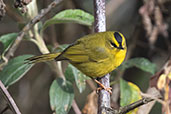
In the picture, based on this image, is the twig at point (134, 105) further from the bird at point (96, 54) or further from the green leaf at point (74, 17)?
the green leaf at point (74, 17)

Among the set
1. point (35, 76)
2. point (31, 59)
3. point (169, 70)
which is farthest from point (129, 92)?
point (35, 76)

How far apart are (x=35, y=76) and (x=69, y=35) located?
90 cm

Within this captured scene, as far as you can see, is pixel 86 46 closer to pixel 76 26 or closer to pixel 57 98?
pixel 57 98

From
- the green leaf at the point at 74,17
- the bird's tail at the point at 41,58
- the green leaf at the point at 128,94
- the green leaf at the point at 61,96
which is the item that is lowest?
the green leaf at the point at 128,94

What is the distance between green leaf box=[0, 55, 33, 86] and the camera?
2586mm

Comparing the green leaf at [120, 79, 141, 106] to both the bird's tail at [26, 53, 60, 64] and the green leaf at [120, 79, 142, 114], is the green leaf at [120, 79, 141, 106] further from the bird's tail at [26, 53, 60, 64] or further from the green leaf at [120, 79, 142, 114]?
the bird's tail at [26, 53, 60, 64]

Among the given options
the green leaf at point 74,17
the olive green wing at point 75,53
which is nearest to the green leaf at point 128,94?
the olive green wing at point 75,53

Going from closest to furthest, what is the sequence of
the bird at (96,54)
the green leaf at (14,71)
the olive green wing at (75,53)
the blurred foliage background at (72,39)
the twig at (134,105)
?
the twig at (134,105)
the green leaf at (14,71)
the bird at (96,54)
the olive green wing at (75,53)
the blurred foliage background at (72,39)

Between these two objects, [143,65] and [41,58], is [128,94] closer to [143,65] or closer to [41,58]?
[143,65]

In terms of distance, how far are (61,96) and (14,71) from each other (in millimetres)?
558

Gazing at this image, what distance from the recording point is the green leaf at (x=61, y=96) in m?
2.62

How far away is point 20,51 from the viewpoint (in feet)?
13.7

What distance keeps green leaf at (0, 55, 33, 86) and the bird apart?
87 millimetres

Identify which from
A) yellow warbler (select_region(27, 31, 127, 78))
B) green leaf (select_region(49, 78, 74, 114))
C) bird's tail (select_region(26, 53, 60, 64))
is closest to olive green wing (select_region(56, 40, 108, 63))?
yellow warbler (select_region(27, 31, 127, 78))
